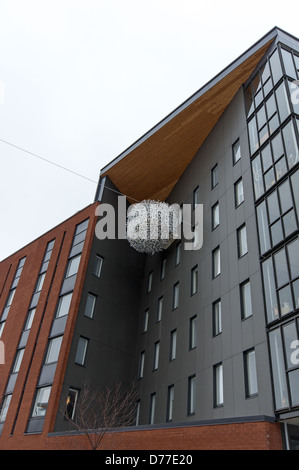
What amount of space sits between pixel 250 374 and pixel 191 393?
411 cm

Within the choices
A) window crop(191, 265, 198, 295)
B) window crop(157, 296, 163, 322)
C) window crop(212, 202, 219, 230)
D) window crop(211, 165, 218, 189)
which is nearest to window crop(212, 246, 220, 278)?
window crop(212, 202, 219, 230)

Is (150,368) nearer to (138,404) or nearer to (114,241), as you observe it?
(138,404)

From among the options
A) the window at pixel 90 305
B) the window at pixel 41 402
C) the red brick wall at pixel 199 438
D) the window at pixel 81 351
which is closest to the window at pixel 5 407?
the window at pixel 41 402

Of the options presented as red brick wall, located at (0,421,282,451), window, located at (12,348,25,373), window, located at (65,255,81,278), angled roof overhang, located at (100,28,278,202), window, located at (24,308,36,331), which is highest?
angled roof overhang, located at (100,28,278,202)

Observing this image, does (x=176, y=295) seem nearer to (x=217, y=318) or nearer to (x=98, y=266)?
(x=217, y=318)

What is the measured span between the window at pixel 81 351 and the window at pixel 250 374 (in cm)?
992

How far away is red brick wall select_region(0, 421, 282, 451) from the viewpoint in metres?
10.7

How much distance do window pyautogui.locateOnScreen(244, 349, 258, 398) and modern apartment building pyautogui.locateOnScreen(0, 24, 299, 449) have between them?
0.04 metres

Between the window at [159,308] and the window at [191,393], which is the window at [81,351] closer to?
the window at [159,308]

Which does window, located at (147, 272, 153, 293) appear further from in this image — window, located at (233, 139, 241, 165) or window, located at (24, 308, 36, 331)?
window, located at (233, 139, 241, 165)

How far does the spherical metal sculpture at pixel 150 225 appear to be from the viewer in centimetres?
2088

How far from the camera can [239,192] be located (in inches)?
715

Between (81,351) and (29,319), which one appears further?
(29,319)

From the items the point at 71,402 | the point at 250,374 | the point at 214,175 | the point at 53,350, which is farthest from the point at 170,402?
the point at 214,175
